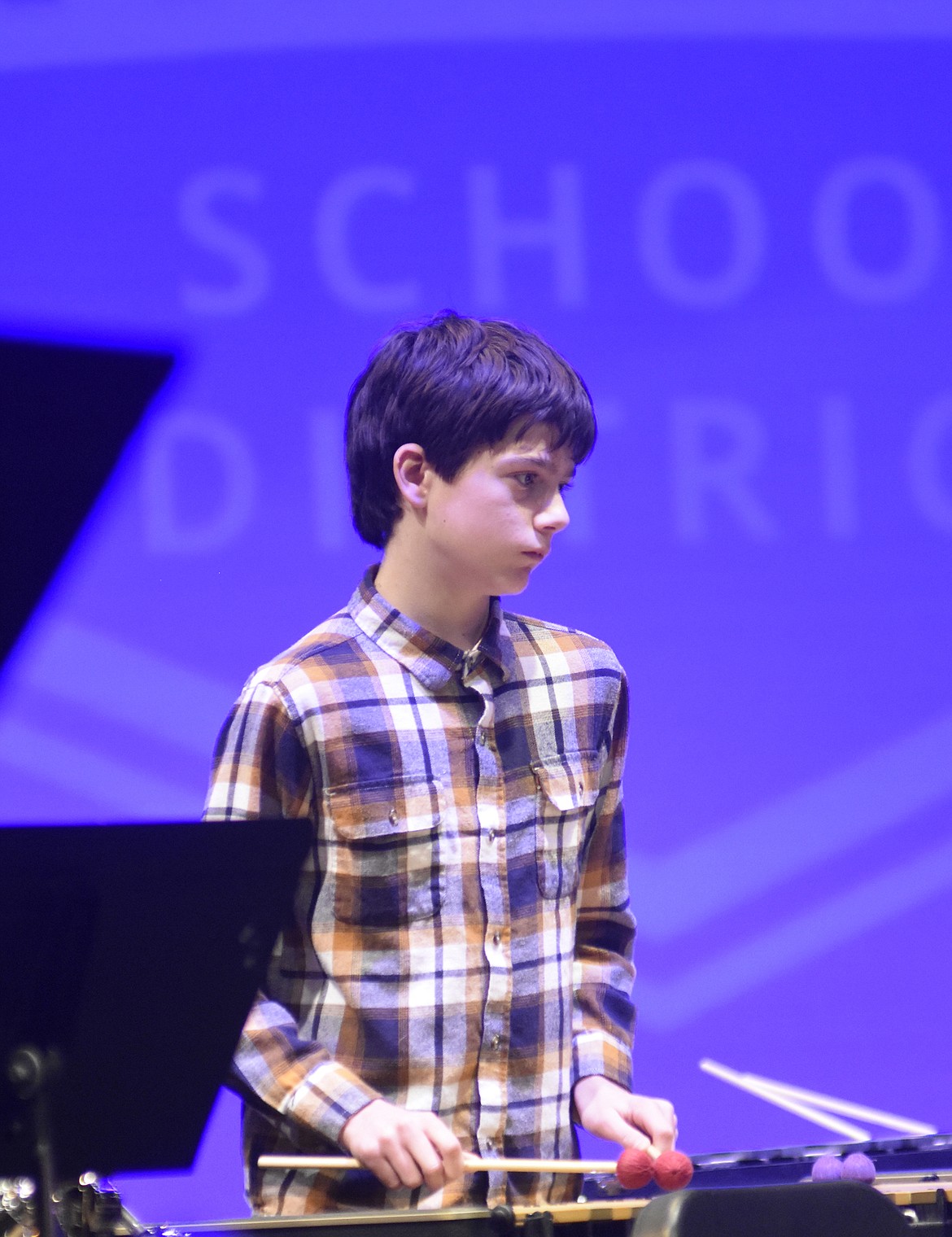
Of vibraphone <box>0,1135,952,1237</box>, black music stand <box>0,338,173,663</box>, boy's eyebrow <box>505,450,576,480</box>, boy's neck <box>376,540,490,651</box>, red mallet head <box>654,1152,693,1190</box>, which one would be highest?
black music stand <box>0,338,173,663</box>

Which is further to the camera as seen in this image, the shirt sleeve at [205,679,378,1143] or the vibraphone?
the shirt sleeve at [205,679,378,1143]

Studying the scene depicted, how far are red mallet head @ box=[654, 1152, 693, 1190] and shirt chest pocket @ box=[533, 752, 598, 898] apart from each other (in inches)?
13.1

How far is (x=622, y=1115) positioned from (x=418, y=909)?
31cm

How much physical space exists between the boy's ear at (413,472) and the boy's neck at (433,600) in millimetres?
68

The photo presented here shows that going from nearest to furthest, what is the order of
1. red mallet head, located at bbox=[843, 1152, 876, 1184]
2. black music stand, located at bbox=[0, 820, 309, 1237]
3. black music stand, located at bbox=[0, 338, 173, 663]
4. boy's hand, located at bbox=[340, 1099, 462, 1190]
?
black music stand, located at bbox=[0, 820, 309, 1237], boy's hand, located at bbox=[340, 1099, 462, 1190], red mallet head, located at bbox=[843, 1152, 876, 1184], black music stand, located at bbox=[0, 338, 173, 663]

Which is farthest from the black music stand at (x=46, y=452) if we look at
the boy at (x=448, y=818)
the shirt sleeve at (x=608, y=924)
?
the shirt sleeve at (x=608, y=924)

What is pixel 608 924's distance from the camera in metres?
1.96

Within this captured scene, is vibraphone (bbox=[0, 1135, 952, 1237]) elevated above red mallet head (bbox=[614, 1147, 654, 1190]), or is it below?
below

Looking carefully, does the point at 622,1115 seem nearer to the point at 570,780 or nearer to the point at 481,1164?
the point at 481,1164

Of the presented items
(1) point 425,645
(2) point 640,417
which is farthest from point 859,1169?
(2) point 640,417

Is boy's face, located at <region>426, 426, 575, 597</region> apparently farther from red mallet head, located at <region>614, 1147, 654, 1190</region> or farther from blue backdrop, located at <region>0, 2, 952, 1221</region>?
blue backdrop, located at <region>0, 2, 952, 1221</region>

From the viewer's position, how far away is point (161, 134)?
2.74 meters

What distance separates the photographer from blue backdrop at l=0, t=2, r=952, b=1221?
2.69 meters

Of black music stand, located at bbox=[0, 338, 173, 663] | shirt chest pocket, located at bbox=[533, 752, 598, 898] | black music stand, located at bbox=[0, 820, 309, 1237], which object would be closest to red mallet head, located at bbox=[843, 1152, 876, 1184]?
shirt chest pocket, located at bbox=[533, 752, 598, 898]
